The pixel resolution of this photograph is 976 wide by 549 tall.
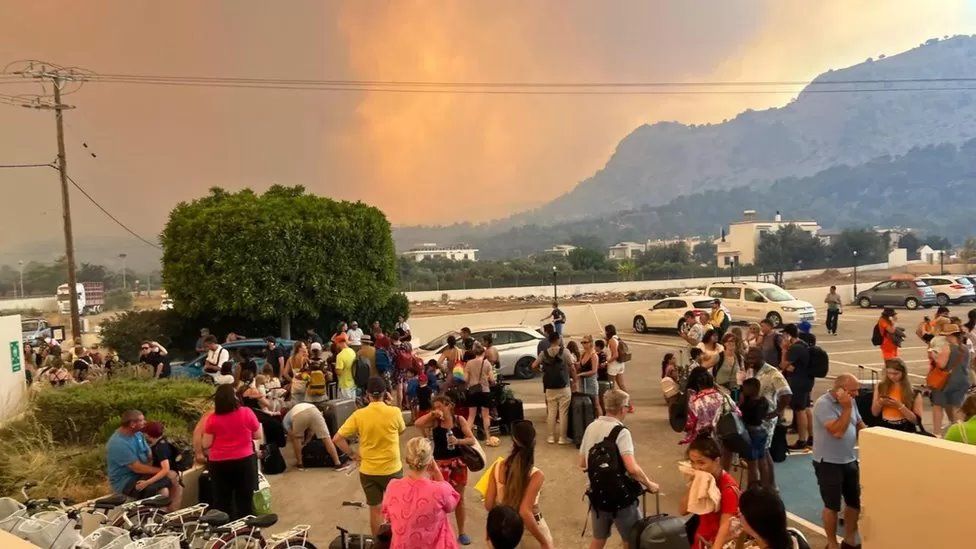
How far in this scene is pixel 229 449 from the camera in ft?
21.3

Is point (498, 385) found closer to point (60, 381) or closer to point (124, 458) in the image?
point (124, 458)

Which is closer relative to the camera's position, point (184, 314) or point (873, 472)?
point (873, 472)

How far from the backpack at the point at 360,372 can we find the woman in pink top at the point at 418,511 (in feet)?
22.5

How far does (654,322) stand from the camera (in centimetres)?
2575

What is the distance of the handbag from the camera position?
573 centimetres

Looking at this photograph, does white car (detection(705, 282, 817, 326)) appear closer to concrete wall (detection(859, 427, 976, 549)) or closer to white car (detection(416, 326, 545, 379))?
white car (detection(416, 326, 545, 379))

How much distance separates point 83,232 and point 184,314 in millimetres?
167874

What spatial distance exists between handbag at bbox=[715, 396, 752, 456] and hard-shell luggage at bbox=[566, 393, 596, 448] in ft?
10.9

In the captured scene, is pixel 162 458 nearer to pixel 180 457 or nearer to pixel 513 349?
pixel 180 457

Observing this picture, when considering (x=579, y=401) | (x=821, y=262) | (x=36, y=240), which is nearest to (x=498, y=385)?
(x=579, y=401)

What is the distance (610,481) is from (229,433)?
3.74 m

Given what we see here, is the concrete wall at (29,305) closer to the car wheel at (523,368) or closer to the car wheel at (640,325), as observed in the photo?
the car wheel at (640,325)

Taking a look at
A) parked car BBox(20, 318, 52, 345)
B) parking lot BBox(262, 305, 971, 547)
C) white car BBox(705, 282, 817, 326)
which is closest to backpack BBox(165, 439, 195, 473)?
parking lot BBox(262, 305, 971, 547)

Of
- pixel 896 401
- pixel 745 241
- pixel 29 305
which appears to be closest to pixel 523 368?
pixel 896 401
